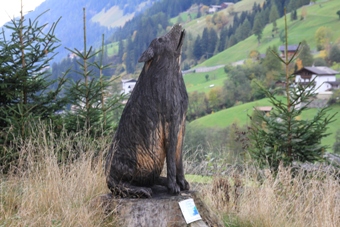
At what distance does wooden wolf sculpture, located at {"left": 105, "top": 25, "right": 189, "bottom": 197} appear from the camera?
3.81 meters

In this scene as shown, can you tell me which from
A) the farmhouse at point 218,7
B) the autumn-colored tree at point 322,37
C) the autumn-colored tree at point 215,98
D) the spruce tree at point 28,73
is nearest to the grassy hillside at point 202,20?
the farmhouse at point 218,7

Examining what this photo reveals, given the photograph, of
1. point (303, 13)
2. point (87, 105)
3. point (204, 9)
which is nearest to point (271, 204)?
point (87, 105)

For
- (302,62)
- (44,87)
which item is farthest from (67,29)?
(44,87)

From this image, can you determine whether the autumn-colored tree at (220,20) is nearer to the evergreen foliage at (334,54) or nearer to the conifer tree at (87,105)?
the evergreen foliage at (334,54)

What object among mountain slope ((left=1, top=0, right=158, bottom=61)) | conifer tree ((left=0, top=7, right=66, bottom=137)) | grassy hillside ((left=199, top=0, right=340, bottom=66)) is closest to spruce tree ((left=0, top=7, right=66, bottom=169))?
conifer tree ((left=0, top=7, right=66, bottom=137))

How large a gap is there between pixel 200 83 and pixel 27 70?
64.1m

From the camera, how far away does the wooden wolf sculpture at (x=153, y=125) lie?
3814 mm

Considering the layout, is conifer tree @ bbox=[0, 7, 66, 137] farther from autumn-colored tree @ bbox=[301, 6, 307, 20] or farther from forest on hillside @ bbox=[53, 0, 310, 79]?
autumn-colored tree @ bbox=[301, 6, 307, 20]

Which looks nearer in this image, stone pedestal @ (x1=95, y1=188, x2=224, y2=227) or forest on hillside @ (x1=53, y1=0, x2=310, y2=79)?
stone pedestal @ (x1=95, y1=188, x2=224, y2=227)

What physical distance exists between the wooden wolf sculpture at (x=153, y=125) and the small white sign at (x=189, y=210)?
127mm

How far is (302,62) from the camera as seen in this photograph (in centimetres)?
6000

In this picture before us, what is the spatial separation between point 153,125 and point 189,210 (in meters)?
0.83

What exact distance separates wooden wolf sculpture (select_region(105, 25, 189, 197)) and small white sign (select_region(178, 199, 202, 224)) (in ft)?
0.42

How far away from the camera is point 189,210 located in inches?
154
